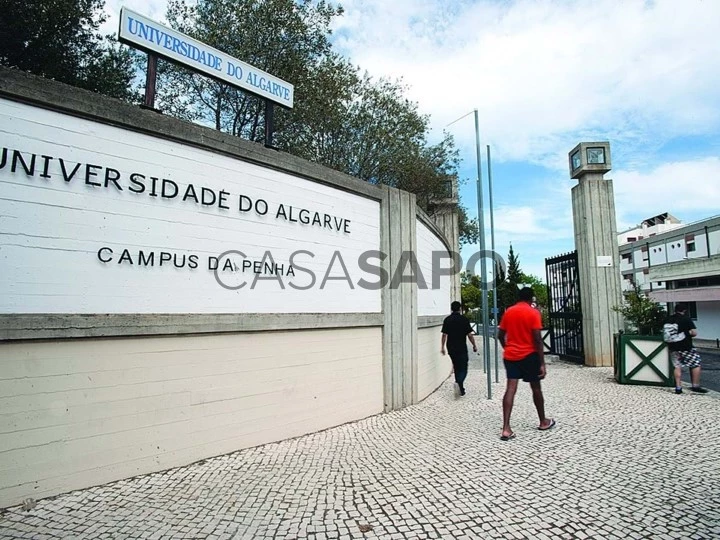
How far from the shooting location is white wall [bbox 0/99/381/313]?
3.56m

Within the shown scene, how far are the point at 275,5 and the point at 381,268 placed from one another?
33.2 feet

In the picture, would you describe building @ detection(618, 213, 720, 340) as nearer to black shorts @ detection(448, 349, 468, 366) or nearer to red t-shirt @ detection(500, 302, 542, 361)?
black shorts @ detection(448, 349, 468, 366)

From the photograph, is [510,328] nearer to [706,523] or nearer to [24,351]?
[706,523]

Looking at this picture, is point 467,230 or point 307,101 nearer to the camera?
point 307,101

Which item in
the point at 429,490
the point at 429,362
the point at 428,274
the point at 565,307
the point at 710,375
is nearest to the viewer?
the point at 429,490

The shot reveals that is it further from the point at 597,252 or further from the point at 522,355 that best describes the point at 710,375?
the point at 522,355

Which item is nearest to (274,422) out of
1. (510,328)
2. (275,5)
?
(510,328)

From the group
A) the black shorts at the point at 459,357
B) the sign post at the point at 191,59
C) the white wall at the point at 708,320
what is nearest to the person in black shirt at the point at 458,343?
the black shorts at the point at 459,357

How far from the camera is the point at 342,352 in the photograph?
5.91 metres

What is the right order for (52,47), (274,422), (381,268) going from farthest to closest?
(52,47) < (381,268) < (274,422)

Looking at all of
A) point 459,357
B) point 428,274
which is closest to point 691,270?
point 428,274

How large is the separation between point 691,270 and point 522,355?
27.6 metres

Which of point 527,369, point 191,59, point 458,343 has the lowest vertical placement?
point 527,369

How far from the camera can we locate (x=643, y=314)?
9.02 metres
